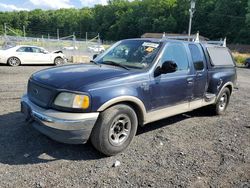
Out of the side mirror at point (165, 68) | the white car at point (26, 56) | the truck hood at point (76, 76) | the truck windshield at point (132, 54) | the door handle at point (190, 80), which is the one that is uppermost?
the truck windshield at point (132, 54)

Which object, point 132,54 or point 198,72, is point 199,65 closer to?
point 198,72

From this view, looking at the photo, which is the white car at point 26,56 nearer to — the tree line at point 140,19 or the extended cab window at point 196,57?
the extended cab window at point 196,57

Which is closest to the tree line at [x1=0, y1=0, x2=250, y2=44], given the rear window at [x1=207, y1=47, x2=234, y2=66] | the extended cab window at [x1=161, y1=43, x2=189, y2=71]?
the rear window at [x1=207, y1=47, x2=234, y2=66]

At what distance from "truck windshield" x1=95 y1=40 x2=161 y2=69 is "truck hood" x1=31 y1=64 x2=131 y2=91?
36 centimetres

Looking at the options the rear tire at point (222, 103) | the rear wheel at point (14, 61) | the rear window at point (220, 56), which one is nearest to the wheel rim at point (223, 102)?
the rear tire at point (222, 103)

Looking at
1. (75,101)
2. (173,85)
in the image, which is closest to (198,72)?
(173,85)

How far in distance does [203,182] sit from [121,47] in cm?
298

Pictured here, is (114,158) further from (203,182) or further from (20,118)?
(20,118)

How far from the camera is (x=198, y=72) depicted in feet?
18.7

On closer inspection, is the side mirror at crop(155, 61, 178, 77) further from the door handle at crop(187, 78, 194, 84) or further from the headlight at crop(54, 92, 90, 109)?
the headlight at crop(54, 92, 90, 109)

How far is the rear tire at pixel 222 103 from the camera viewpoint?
6.75m

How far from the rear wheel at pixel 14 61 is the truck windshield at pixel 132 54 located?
460 inches

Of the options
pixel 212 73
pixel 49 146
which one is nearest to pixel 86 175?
pixel 49 146

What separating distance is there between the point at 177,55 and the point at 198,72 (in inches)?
27.2
